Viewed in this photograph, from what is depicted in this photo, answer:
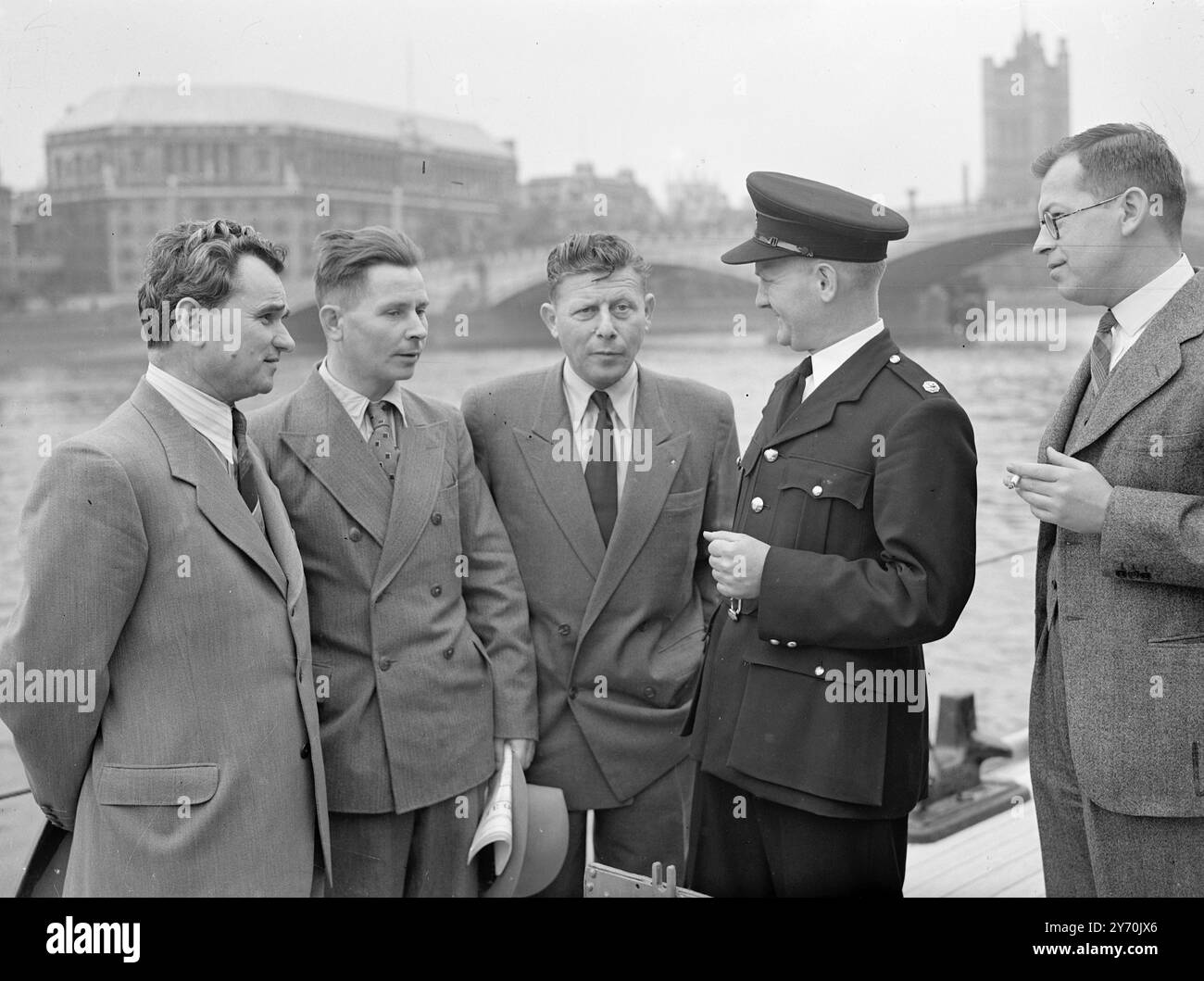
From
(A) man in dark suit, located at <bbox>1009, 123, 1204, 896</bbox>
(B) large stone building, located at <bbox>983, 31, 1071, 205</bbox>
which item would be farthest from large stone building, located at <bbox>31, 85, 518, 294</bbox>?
(A) man in dark suit, located at <bbox>1009, 123, 1204, 896</bbox>

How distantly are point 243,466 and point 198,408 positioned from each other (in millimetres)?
158

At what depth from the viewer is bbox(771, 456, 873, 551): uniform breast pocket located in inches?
92.6

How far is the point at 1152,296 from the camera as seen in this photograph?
233 cm

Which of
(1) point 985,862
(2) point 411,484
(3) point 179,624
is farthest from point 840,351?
(1) point 985,862

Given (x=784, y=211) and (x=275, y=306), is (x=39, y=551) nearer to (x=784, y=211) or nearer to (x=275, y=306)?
(x=275, y=306)

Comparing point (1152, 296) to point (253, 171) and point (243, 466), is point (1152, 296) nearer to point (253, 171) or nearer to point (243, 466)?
point (243, 466)

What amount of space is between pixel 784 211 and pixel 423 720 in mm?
1353

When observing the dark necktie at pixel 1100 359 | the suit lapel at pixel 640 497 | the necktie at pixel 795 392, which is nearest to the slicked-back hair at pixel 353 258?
the suit lapel at pixel 640 497

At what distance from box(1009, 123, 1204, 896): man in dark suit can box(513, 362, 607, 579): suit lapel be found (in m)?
1.01

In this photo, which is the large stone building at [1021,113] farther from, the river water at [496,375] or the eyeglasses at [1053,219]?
the river water at [496,375]

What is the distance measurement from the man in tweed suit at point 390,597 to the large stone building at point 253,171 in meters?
2.48

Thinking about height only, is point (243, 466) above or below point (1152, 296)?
below

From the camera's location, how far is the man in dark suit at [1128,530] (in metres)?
2.21
